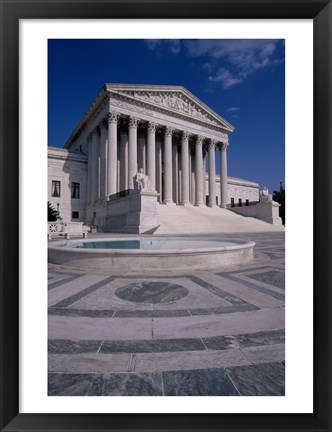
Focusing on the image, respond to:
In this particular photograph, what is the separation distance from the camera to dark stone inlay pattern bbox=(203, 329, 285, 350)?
2.69 metres

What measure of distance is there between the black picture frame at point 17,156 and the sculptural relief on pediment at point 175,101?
39.5m

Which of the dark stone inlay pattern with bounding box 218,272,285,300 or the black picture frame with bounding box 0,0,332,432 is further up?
the black picture frame with bounding box 0,0,332,432

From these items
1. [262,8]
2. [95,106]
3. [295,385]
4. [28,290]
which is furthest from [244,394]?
[95,106]

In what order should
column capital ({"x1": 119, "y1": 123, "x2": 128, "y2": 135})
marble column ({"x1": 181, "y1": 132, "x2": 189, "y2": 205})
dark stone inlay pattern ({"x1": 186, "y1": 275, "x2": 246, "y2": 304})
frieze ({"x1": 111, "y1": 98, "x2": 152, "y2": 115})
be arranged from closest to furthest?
dark stone inlay pattern ({"x1": 186, "y1": 275, "x2": 246, "y2": 304}) < frieze ({"x1": 111, "y1": 98, "x2": 152, "y2": 115}) < column capital ({"x1": 119, "y1": 123, "x2": 128, "y2": 135}) < marble column ({"x1": 181, "y1": 132, "x2": 189, "y2": 205})

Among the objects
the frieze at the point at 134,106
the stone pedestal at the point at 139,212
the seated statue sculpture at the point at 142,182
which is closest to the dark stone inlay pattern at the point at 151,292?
the stone pedestal at the point at 139,212

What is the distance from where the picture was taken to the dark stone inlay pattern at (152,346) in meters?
2.58

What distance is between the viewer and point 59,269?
6.83m

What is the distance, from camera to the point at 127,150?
40500mm

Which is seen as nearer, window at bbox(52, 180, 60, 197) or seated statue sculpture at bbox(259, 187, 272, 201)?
seated statue sculpture at bbox(259, 187, 272, 201)

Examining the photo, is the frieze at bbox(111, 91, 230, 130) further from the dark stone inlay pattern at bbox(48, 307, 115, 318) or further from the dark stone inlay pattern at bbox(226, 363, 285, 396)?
the dark stone inlay pattern at bbox(226, 363, 285, 396)

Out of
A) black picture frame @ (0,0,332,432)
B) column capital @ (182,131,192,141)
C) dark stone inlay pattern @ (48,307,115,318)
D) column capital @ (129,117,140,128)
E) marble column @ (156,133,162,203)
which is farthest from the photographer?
marble column @ (156,133,162,203)

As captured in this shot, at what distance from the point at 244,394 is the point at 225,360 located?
0.44 meters

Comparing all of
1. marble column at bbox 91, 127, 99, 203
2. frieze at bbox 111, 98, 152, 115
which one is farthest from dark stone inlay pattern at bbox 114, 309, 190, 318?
frieze at bbox 111, 98, 152, 115

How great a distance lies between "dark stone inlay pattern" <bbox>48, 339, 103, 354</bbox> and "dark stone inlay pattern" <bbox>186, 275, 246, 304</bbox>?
241cm
